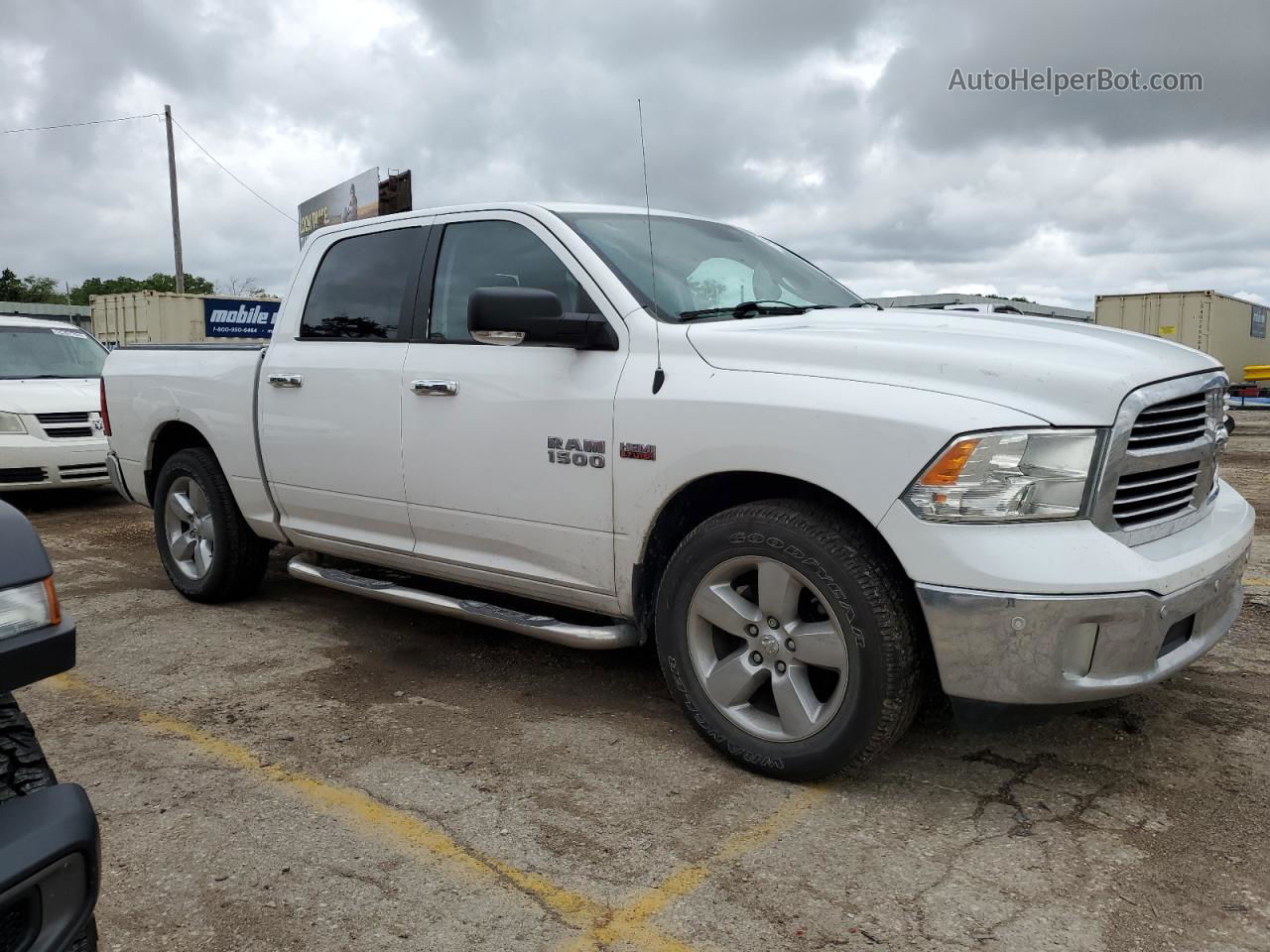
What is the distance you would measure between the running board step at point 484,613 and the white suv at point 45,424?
5.12 m

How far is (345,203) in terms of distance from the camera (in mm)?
30469

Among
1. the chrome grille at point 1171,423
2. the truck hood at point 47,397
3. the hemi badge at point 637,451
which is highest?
the chrome grille at point 1171,423

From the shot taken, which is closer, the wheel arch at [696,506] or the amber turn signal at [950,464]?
the amber turn signal at [950,464]

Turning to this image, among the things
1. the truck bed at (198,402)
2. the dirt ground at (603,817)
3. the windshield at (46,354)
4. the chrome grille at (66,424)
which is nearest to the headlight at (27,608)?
the dirt ground at (603,817)

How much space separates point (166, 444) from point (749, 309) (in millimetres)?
3588

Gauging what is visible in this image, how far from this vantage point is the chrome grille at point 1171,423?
2740 millimetres

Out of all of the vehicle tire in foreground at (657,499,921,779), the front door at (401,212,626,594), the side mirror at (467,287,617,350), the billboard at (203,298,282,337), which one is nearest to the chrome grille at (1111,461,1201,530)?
the vehicle tire in foreground at (657,499,921,779)

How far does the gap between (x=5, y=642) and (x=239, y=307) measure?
29.9 m

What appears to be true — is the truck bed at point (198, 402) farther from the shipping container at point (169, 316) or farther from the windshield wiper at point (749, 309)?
the shipping container at point (169, 316)

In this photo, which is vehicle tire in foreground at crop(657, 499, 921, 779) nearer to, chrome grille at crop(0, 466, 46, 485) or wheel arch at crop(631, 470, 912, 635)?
wheel arch at crop(631, 470, 912, 635)

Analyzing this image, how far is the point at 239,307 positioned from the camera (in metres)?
29.3

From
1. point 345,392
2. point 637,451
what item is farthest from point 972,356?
point 345,392

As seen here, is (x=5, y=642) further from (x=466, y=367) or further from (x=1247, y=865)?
(x=1247, y=865)

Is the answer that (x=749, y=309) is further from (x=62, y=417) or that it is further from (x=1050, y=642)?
(x=62, y=417)
